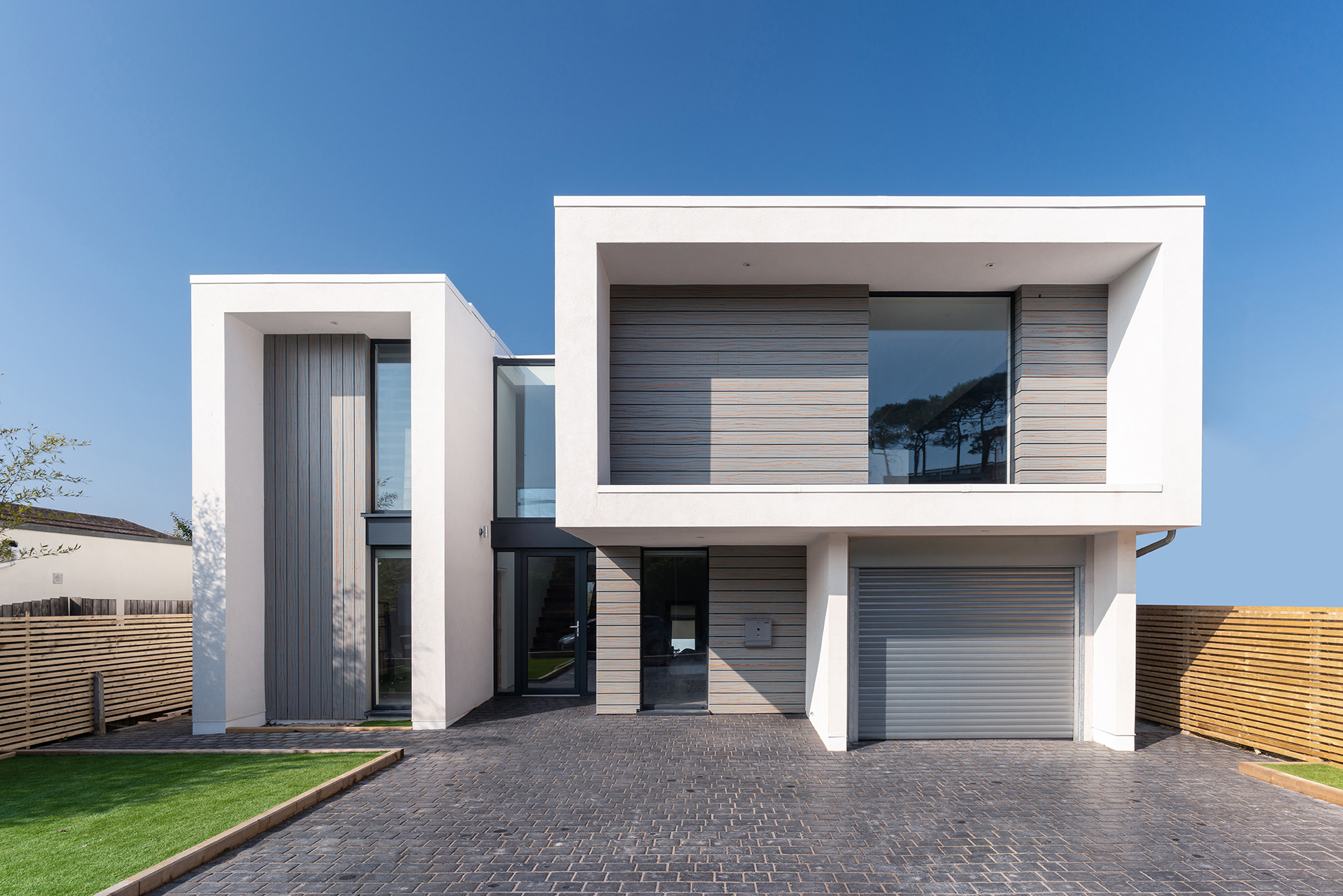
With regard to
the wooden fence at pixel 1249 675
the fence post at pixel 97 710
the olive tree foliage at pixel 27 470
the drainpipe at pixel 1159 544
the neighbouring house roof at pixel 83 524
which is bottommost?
the fence post at pixel 97 710

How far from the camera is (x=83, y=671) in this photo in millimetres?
8414

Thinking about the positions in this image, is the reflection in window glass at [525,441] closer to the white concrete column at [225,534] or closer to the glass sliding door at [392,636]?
the glass sliding door at [392,636]

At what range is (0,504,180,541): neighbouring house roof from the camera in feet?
39.0

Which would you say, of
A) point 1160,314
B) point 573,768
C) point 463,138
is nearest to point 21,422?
point 573,768

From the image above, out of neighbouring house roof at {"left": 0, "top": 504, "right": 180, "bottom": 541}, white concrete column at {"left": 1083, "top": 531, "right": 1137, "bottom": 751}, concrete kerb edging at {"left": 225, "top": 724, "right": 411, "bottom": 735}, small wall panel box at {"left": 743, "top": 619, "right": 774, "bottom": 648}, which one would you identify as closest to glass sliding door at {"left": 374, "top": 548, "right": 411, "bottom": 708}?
concrete kerb edging at {"left": 225, "top": 724, "right": 411, "bottom": 735}

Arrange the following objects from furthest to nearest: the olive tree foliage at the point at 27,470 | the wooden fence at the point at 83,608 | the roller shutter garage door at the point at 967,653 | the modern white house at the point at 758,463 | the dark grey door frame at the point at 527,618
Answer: the dark grey door frame at the point at 527,618 → the wooden fence at the point at 83,608 → the roller shutter garage door at the point at 967,653 → the olive tree foliage at the point at 27,470 → the modern white house at the point at 758,463

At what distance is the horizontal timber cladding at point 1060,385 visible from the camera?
8.27 metres

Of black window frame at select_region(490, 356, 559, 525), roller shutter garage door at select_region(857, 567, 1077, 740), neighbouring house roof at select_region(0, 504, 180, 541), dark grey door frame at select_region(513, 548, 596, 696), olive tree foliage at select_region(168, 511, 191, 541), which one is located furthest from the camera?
olive tree foliage at select_region(168, 511, 191, 541)

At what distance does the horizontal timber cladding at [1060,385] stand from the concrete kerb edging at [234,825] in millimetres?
8478

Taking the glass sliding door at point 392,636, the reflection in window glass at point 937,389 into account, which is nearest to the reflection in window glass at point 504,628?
the glass sliding door at point 392,636

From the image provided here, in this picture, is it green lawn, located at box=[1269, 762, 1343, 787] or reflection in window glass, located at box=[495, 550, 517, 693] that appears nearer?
green lawn, located at box=[1269, 762, 1343, 787]

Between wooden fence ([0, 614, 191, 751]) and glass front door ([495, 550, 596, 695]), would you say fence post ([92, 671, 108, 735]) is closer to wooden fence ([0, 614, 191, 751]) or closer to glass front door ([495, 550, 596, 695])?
wooden fence ([0, 614, 191, 751])

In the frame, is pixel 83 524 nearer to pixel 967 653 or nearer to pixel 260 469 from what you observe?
pixel 260 469

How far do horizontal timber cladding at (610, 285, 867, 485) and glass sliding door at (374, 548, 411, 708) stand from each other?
374 centimetres
